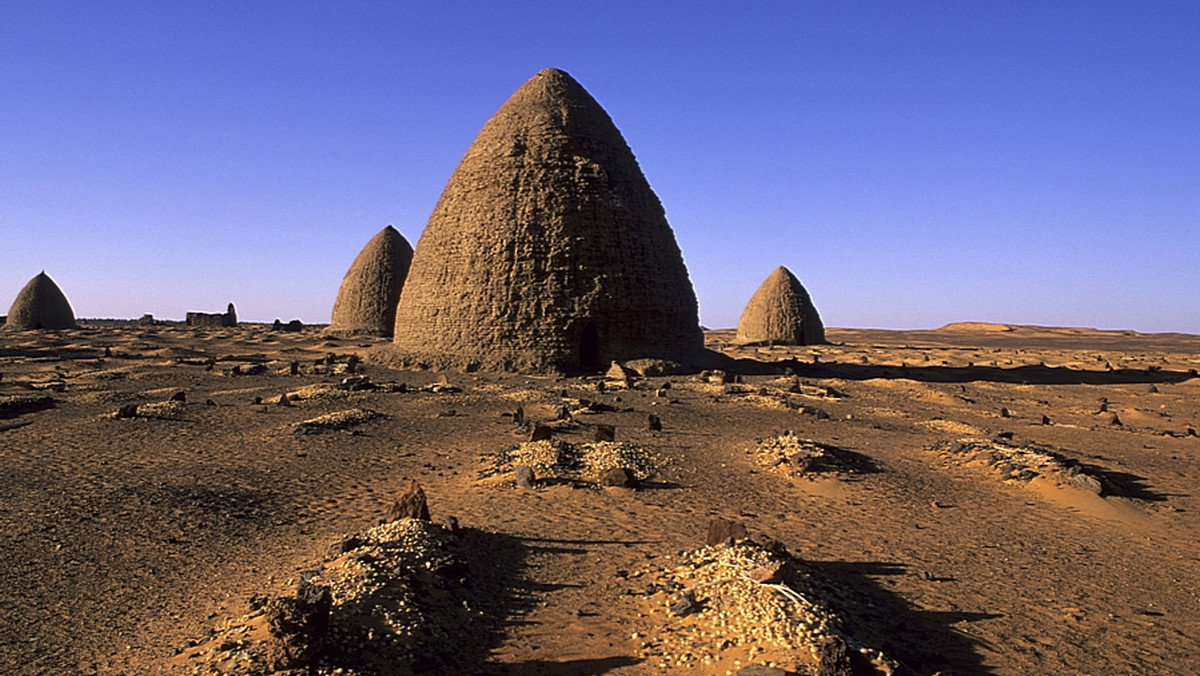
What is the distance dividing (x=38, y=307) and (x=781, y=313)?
115ft

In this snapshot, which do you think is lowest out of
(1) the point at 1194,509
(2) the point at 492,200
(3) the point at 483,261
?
(1) the point at 1194,509

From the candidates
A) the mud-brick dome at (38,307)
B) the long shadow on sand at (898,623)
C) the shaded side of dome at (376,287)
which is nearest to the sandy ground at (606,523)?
the long shadow on sand at (898,623)

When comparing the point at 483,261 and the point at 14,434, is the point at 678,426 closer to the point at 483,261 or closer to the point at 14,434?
the point at 483,261

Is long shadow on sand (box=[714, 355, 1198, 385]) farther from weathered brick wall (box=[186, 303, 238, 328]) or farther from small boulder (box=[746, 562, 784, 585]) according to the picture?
weathered brick wall (box=[186, 303, 238, 328])

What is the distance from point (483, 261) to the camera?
51.1 ft

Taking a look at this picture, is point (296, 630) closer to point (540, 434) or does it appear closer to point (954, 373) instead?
point (540, 434)

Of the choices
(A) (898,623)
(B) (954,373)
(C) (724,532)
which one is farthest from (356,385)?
(B) (954,373)

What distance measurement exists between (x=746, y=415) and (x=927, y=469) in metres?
3.74

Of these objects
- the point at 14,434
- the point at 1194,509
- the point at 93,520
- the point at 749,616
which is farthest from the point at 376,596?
the point at 14,434

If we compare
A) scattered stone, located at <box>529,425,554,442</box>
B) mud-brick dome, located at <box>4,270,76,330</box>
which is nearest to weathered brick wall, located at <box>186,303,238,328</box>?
mud-brick dome, located at <box>4,270,76,330</box>

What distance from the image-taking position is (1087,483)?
6.63 metres

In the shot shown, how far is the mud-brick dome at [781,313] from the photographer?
31.2 meters

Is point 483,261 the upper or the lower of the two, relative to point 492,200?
lower

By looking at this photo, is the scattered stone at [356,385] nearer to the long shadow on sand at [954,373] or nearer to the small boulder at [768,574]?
the long shadow on sand at [954,373]
